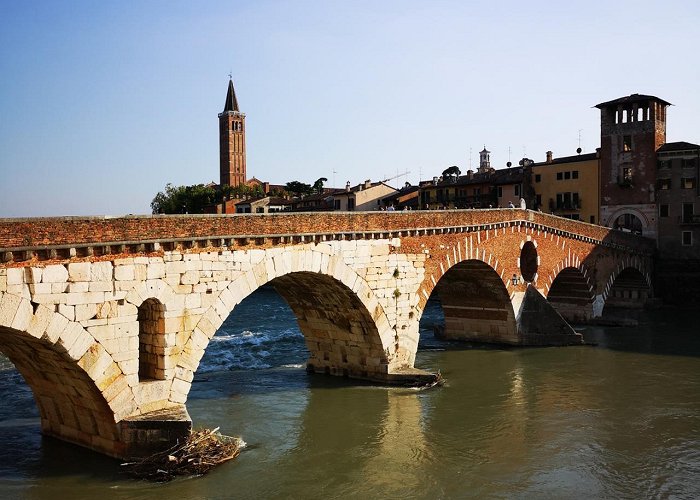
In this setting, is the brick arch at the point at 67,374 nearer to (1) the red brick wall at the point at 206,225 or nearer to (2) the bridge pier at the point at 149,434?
(2) the bridge pier at the point at 149,434

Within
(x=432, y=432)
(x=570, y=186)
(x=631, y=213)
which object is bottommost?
(x=432, y=432)

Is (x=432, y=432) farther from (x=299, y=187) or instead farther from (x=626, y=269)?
(x=299, y=187)

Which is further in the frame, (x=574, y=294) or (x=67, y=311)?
(x=574, y=294)

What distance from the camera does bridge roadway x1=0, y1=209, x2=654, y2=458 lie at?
38.4 feet

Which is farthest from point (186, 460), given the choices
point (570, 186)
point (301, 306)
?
point (570, 186)

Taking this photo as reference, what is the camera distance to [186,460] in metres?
13.0

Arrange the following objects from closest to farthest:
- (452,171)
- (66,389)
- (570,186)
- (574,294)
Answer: (66,389) → (574,294) → (570,186) → (452,171)

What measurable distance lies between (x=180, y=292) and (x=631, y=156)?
107ft

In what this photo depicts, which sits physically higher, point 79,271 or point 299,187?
point 299,187

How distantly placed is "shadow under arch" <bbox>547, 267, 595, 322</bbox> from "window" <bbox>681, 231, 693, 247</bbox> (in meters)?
10.1

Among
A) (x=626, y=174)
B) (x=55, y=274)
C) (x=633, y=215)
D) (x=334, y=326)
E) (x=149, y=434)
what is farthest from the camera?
(x=633, y=215)

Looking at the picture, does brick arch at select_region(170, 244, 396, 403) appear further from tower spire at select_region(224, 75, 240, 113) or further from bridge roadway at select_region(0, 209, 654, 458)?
tower spire at select_region(224, 75, 240, 113)

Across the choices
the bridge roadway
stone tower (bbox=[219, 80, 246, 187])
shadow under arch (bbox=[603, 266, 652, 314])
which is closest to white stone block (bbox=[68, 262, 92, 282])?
the bridge roadway

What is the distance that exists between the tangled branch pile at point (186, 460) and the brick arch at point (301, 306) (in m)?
1.01
